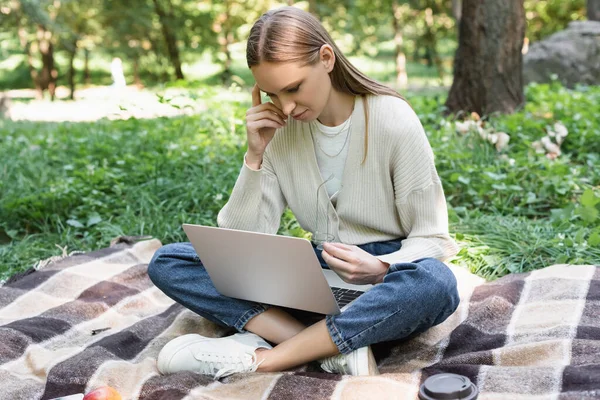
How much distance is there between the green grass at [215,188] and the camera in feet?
9.75

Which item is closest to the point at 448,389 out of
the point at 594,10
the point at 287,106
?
the point at 287,106

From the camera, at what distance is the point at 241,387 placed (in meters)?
1.87

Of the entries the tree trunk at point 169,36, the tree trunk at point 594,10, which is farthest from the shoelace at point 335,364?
the tree trunk at point 169,36

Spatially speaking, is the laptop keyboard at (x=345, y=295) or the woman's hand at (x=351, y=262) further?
the laptop keyboard at (x=345, y=295)

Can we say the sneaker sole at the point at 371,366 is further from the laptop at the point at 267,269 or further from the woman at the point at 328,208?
the laptop at the point at 267,269

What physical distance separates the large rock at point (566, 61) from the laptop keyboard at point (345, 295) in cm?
497

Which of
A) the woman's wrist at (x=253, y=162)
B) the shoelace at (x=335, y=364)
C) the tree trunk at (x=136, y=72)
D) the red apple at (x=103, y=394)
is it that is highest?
the woman's wrist at (x=253, y=162)

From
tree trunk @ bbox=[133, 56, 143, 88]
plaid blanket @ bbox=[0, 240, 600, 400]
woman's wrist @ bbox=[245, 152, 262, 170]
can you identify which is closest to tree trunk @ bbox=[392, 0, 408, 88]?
tree trunk @ bbox=[133, 56, 143, 88]

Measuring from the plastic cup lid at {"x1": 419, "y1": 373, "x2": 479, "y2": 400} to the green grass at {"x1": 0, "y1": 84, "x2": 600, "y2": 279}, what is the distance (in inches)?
46.5

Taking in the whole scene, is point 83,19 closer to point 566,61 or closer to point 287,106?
point 566,61

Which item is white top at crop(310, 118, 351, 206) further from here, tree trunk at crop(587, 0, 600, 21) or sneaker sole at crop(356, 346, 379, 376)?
tree trunk at crop(587, 0, 600, 21)

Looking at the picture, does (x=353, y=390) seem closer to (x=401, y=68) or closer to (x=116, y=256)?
(x=116, y=256)

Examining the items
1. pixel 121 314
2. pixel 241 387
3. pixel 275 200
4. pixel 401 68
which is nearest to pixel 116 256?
pixel 121 314

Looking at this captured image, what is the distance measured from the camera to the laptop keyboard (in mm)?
2117
